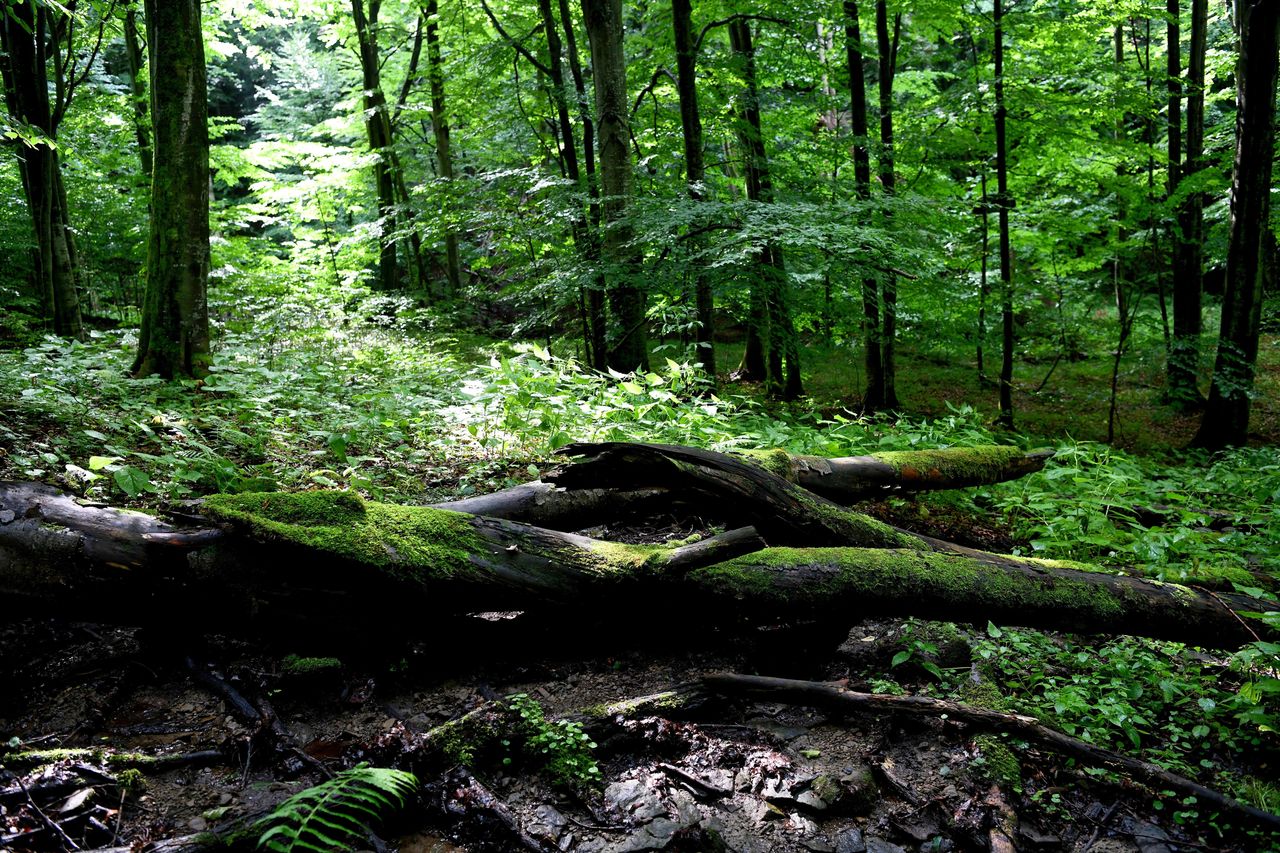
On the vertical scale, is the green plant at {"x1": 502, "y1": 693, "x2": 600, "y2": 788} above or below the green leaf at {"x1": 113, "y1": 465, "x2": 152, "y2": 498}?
below

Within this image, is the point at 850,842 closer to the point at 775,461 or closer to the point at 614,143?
the point at 775,461

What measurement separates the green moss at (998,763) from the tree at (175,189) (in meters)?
6.99

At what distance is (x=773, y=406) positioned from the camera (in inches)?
411

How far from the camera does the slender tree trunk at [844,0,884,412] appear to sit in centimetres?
929

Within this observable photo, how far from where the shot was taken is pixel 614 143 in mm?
8125

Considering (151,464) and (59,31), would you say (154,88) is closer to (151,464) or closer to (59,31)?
(151,464)

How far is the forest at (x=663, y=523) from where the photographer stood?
8.51 ft

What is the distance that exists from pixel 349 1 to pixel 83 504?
1905cm

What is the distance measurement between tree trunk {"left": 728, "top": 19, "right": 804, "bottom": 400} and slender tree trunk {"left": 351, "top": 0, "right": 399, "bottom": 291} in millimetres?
8878

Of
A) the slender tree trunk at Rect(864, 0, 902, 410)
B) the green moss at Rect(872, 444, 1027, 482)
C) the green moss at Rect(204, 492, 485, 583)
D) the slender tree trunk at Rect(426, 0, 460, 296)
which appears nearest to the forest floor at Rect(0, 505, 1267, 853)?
the green moss at Rect(204, 492, 485, 583)

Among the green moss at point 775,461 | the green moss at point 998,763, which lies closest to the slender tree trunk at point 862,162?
the green moss at point 775,461

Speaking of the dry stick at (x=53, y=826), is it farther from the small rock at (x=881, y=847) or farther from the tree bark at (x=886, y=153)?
the tree bark at (x=886, y=153)

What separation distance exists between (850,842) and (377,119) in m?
19.3

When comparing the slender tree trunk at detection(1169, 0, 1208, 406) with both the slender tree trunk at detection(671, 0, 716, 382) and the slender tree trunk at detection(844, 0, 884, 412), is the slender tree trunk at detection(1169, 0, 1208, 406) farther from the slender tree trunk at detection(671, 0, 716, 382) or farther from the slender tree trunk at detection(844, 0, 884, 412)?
the slender tree trunk at detection(671, 0, 716, 382)
